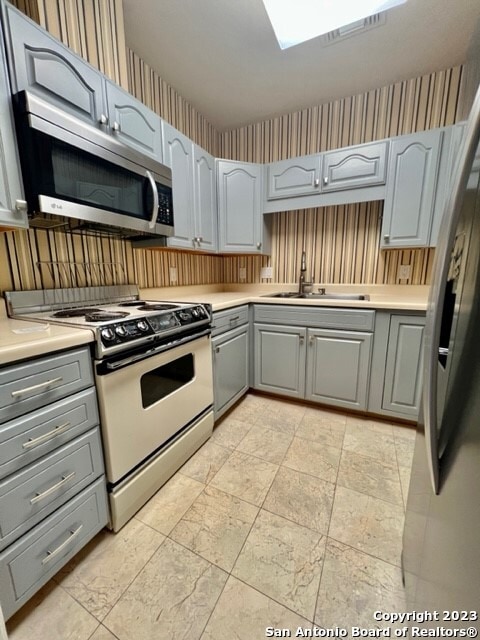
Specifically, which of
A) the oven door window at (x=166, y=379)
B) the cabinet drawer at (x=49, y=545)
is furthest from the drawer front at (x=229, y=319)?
the cabinet drawer at (x=49, y=545)

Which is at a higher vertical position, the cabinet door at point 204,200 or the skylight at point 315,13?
the skylight at point 315,13

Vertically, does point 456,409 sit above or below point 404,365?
above

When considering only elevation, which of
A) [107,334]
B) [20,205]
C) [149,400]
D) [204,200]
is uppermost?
[204,200]

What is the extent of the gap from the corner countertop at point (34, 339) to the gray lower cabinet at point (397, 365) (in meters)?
1.79

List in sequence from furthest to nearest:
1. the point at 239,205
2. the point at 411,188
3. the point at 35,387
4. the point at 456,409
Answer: the point at 239,205 < the point at 411,188 < the point at 35,387 < the point at 456,409

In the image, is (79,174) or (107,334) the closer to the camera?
(107,334)

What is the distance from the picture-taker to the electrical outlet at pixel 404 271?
2.22 meters

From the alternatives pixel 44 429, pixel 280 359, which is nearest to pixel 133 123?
pixel 44 429

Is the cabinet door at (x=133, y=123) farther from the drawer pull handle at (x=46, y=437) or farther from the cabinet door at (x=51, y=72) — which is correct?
the drawer pull handle at (x=46, y=437)

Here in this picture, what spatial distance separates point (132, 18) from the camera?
5.09 ft

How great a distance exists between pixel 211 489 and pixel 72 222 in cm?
153

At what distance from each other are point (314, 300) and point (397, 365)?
721 millimetres

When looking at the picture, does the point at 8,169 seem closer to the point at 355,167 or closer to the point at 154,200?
the point at 154,200

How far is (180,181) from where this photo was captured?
1.85 meters
